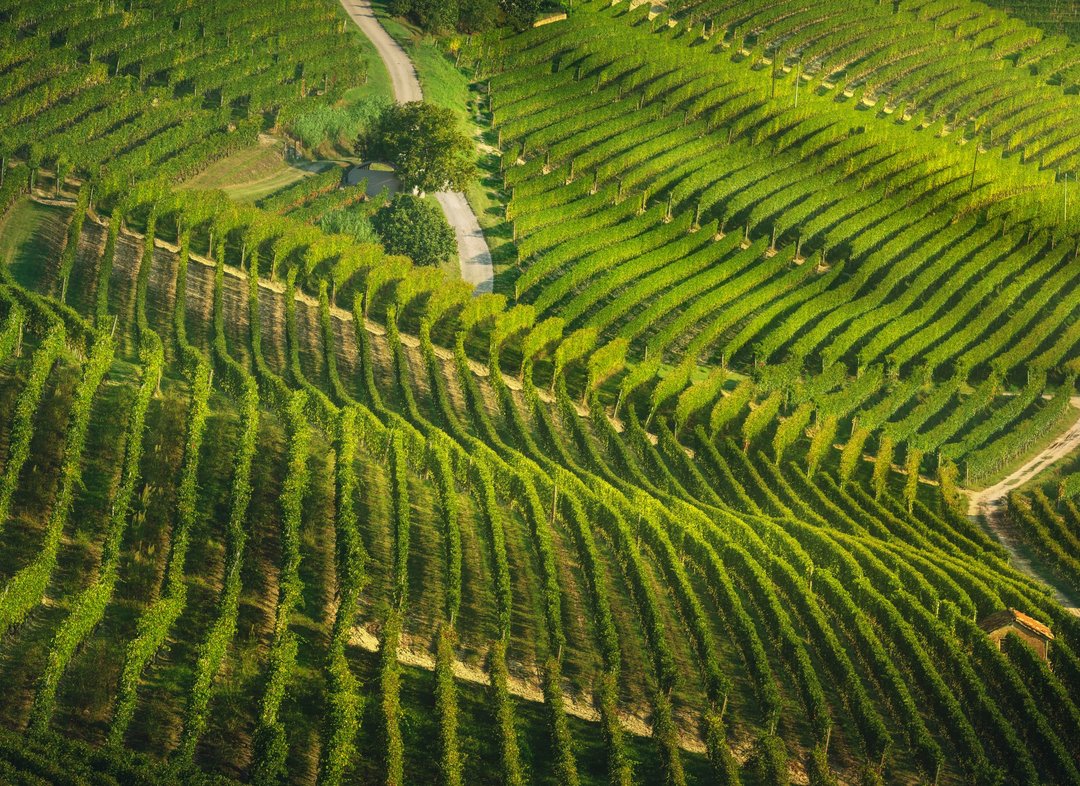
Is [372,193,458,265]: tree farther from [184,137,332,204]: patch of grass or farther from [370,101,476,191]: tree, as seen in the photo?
[184,137,332,204]: patch of grass

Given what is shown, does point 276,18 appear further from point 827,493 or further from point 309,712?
point 309,712

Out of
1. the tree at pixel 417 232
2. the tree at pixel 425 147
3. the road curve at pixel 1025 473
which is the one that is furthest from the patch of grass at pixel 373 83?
the road curve at pixel 1025 473

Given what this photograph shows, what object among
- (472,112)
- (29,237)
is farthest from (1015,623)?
(472,112)

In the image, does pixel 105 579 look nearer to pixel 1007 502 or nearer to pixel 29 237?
pixel 29 237

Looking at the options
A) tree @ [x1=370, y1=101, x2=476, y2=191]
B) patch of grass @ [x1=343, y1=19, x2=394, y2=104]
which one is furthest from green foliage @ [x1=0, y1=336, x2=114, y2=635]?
patch of grass @ [x1=343, y1=19, x2=394, y2=104]

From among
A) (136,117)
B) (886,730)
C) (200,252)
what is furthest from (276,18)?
(886,730)

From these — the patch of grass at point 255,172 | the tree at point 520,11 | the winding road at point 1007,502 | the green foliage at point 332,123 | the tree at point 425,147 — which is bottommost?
the patch of grass at point 255,172

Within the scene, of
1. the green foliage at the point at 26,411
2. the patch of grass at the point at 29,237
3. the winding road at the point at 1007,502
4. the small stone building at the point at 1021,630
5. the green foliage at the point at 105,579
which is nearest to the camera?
the green foliage at the point at 105,579

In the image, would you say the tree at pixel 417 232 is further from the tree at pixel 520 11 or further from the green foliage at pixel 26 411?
the tree at pixel 520 11
